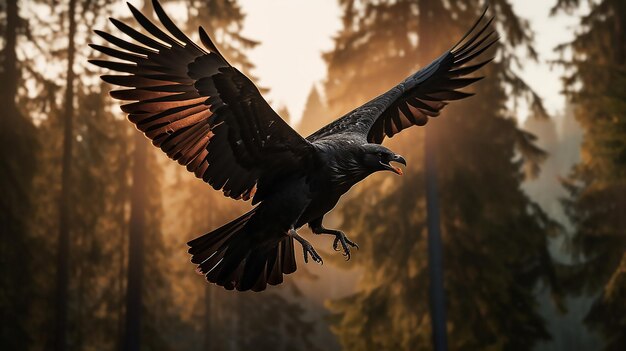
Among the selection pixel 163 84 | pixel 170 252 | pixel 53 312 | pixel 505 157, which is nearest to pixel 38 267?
pixel 53 312

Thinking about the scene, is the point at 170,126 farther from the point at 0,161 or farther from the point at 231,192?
the point at 0,161

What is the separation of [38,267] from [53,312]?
1270 millimetres

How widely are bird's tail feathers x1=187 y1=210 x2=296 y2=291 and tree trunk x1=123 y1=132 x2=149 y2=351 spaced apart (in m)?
9.35

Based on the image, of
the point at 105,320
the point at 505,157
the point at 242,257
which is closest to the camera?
the point at 242,257

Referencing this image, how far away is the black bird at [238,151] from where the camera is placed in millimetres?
4734

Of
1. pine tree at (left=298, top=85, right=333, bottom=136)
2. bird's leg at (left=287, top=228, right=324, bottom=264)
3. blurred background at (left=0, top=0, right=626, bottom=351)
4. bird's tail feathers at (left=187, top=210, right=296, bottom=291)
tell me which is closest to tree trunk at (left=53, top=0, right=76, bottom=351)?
blurred background at (left=0, top=0, right=626, bottom=351)

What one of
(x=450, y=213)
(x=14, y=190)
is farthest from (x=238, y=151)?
(x=14, y=190)

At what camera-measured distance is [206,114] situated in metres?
5.02

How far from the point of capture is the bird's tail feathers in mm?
5098

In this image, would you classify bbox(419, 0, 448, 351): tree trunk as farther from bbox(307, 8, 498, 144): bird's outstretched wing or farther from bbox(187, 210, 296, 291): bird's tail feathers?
bbox(187, 210, 296, 291): bird's tail feathers

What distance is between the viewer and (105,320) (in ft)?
71.6

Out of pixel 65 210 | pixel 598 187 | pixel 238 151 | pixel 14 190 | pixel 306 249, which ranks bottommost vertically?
pixel 598 187

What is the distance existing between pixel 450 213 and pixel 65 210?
30.6 ft

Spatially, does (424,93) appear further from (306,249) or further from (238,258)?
(306,249)
